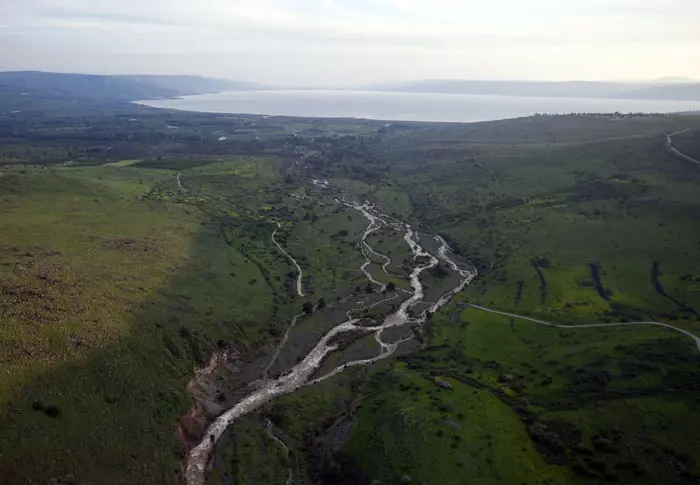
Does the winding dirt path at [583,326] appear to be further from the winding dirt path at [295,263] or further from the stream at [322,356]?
the winding dirt path at [295,263]

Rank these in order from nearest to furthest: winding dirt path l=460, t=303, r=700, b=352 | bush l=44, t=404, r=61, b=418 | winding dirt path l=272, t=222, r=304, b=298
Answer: bush l=44, t=404, r=61, b=418
winding dirt path l=460, t=303, r=700, b=352
winding dirt path l=272, t=222, r=304, b=298

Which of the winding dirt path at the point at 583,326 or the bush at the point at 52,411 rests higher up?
the winding dirt path at the point at 583,326

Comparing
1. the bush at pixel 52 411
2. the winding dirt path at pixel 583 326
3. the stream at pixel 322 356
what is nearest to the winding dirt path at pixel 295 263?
the stream at pixel 322 356

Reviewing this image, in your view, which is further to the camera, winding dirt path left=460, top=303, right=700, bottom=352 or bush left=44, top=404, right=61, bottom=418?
winding dirt path left=460, top=303, right=700, bottom=352

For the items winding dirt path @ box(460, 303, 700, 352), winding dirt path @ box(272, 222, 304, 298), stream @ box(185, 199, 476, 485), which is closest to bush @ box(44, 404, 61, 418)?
stream @ box(185, 199, 476, 485)

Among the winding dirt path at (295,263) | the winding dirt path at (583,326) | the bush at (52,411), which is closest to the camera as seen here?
the bush at (52,411)

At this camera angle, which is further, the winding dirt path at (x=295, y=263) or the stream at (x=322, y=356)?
the winding dirt path at (x=295, y=263)

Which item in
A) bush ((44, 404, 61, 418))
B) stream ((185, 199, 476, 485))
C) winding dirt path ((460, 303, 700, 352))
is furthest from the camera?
winding dirt path ((460, 303, 700, 352))

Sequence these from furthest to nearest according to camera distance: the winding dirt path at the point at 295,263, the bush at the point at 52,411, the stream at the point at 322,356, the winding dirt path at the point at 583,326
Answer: the winding dirt path at the point at 295,263 < the winding dirt path at the point at 583,326 < the stream at the point at 322,356 < the bush at the point at 52,411

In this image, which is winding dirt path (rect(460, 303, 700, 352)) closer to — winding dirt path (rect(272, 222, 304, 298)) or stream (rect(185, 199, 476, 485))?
stream (rect(185, 199, 476, 485))

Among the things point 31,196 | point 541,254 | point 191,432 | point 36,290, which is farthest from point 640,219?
point 31,196
